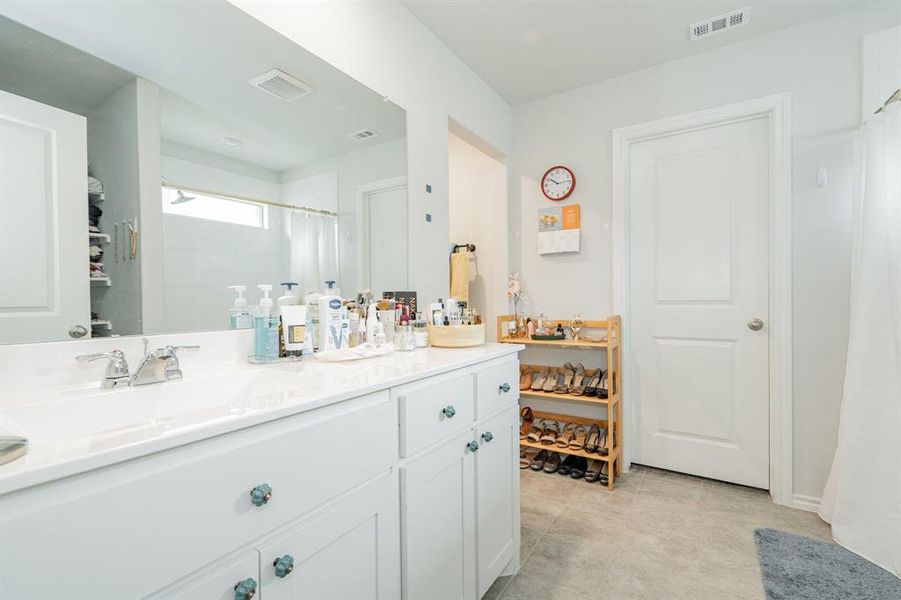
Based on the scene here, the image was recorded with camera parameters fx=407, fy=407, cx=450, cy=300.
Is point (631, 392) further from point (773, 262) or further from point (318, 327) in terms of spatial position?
point (318, 327)

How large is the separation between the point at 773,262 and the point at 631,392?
43.7 inches

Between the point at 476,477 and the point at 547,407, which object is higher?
the point at 476,477

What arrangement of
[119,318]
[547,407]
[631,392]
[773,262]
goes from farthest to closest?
[547,407] → [631,392] → [773,262] → [119,318]

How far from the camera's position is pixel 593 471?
2.56 metres

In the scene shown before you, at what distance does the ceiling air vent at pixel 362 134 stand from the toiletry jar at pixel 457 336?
0.89 m

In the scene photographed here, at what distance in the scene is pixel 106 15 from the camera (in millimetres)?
1012

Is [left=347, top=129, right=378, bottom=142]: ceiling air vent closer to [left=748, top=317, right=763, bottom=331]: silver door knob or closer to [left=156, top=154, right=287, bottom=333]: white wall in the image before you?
[left=156, top=154, right=287, bottom=333]: white wall

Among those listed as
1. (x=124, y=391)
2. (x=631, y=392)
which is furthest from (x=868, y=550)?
(x=124, y=391)

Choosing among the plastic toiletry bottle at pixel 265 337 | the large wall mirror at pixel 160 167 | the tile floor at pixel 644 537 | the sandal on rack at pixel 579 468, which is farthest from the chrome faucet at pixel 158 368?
the sandal on rack at pixel 579 468

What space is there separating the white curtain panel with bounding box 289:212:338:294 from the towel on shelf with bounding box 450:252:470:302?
4.93 ft

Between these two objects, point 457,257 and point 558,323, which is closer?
point 558,323

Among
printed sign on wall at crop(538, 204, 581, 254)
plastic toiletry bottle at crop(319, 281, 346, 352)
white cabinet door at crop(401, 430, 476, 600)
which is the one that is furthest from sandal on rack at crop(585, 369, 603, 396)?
plastic toiletry bottle at crop(319, 281, 346, 352)

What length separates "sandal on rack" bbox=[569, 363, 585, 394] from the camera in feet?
8.81

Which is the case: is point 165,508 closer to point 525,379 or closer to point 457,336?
point 457,336
